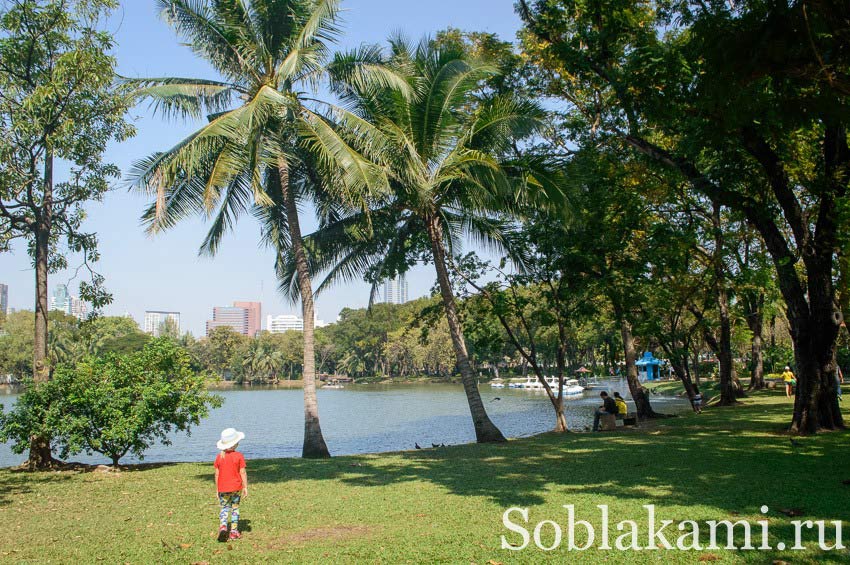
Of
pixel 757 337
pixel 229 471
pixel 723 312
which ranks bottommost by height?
pixel 229 471

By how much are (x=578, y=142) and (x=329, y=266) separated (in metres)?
7.67

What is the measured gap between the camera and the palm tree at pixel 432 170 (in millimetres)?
15062

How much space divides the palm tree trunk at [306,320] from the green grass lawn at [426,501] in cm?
181

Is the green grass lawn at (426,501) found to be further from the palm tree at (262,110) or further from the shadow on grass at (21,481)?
the palm tree at (262,110)

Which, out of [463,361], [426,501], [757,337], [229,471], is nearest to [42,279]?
[229,471]

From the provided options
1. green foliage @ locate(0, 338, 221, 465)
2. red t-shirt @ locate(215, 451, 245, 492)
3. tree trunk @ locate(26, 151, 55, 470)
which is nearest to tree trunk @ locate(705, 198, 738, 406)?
green foliage @ locate(0, 338, 221, 465)

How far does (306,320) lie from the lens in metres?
15.4

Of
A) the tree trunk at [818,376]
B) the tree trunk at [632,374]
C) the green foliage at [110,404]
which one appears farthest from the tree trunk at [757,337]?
the green foliage at [110,404]

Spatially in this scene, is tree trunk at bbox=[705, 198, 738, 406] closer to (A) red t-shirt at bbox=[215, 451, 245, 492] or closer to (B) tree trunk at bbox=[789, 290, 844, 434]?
(B) tree trunk at bbox=[789, 290, 844, 434]

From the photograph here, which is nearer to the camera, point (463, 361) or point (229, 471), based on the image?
point (229, 471)

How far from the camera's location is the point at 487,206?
54.1 ft

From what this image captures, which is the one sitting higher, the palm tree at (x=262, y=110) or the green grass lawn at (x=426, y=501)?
the palm tree at (x=262, y=110)

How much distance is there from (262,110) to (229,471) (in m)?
8.22

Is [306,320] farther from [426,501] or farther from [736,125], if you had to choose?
[736,125]
